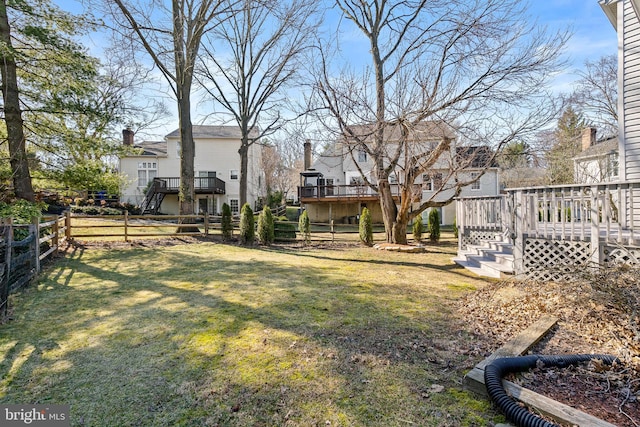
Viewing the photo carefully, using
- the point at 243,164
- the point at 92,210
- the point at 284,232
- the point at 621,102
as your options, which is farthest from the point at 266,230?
the point at 92,210

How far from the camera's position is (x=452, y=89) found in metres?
9.11

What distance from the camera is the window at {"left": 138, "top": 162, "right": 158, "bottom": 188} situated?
1014 inches

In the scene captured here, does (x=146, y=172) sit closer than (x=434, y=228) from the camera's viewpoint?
No

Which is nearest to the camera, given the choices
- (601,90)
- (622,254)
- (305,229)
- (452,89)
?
(622,254)

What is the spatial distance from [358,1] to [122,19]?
8710 mm

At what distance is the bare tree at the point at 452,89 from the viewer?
8852 mm

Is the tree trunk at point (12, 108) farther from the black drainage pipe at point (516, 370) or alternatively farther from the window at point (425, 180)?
the window at point (425, 180)

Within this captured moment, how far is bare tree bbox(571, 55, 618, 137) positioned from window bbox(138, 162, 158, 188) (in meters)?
30.0

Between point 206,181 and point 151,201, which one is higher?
point 206,181

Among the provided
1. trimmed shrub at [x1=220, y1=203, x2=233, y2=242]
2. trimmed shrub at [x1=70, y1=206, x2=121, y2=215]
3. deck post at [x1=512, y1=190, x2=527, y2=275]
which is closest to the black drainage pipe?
deck post at [x1=512, y1=190, x2=527, y2=275]

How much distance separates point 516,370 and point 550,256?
417cm

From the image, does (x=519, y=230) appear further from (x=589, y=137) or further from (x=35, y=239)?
(x=589, y=137)

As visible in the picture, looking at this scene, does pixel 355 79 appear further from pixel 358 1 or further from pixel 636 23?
pixel 636 23

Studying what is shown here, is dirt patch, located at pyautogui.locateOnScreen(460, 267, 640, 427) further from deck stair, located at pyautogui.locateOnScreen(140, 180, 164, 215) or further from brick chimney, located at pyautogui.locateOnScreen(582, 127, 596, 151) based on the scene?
deck stair, located at pyautogui.locateOnScreen(140, 180, 164, 215)
